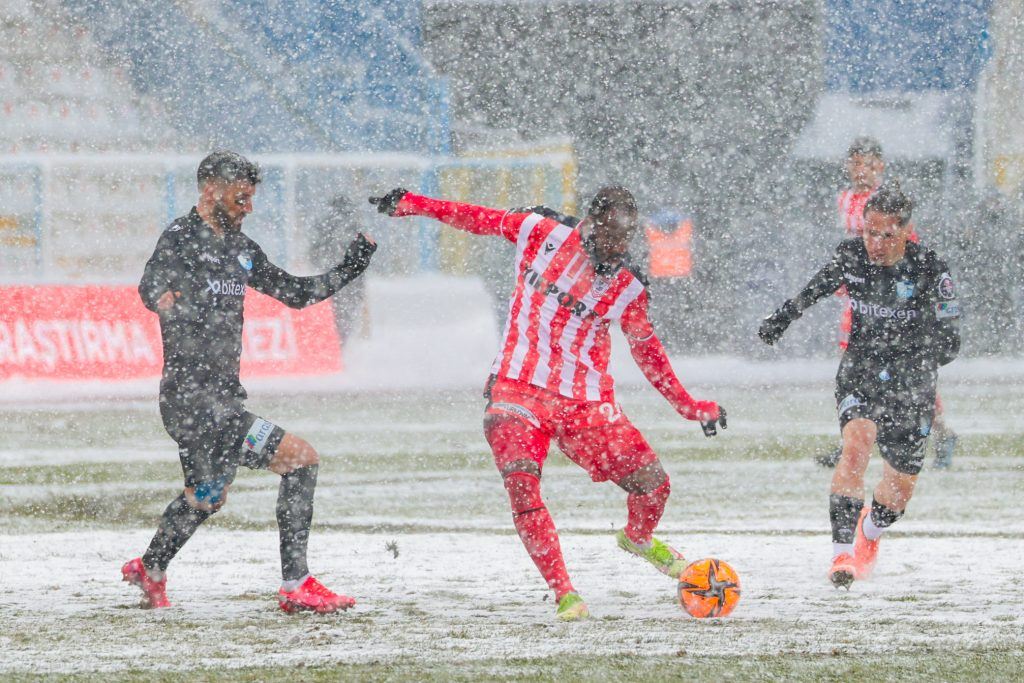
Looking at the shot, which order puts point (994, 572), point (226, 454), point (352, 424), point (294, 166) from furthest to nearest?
point (294, 166)
point (352, 424)
point (994, 572)
point (226, 454)

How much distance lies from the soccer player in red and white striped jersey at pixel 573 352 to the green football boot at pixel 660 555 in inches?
6.0

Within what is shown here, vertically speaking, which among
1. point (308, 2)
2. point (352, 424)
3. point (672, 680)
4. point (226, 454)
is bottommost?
point (352, 424)

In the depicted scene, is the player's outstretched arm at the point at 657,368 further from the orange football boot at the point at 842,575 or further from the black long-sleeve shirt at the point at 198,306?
the black long-sleeve shirt at the point at 198,306

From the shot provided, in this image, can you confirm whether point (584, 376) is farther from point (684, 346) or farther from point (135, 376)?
point (684, 346)

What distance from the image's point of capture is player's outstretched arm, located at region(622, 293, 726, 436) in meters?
5.95

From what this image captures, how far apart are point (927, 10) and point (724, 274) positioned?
5760 millimetres

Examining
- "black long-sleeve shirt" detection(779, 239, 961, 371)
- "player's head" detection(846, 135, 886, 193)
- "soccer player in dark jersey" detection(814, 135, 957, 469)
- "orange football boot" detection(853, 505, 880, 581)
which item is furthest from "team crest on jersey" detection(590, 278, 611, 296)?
"player's head" detection(846, 135, 886, 193)

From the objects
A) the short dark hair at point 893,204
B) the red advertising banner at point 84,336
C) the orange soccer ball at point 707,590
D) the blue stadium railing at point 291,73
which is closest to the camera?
the orange soccer ball at point 707,590

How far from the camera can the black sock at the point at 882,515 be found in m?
6.65

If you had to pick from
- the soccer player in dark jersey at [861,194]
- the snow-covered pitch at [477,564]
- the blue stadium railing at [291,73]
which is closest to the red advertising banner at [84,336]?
the snow-covered pitch at [477,564]

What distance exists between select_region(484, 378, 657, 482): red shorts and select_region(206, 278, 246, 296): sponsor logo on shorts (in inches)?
39.6

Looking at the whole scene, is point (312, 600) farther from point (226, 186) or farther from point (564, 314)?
point (226, 186)

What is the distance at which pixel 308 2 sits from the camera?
22.3 metres

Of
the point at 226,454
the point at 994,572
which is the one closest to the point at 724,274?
the point at 994,572
